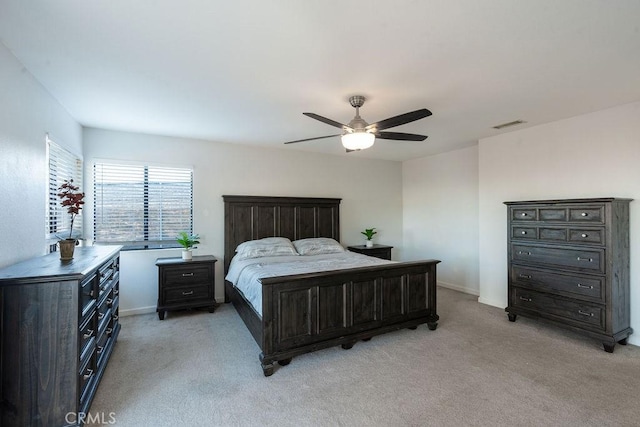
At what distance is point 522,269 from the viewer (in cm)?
371

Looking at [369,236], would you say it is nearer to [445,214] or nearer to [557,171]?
[445,214]

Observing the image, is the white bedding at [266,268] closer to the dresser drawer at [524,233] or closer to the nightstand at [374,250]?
the nightstand at [374,250]

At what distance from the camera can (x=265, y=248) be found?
443 cm

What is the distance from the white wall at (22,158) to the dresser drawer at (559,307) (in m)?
5.01

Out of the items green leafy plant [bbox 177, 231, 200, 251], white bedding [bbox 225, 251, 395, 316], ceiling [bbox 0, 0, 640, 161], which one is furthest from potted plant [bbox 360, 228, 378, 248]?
green leafy plant [bbox 177, 231, 200, 251]

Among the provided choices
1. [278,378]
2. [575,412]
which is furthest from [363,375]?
[575,412]

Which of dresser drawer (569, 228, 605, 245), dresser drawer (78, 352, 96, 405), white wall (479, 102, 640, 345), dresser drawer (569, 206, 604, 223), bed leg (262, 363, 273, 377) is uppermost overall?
white wall (479, 102, 640, 345)

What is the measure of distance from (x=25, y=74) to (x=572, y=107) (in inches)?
204

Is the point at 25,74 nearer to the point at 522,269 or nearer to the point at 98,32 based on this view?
the point at 98,32

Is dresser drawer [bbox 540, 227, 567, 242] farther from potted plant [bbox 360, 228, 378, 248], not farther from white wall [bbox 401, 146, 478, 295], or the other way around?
potted plant [bbox 360, 228, 378, 248]

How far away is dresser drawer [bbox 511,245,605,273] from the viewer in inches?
122

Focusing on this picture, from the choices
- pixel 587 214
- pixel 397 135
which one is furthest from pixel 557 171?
pixel 397 135

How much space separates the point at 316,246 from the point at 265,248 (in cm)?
84

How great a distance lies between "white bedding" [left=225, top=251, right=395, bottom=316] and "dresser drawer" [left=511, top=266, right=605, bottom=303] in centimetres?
171
